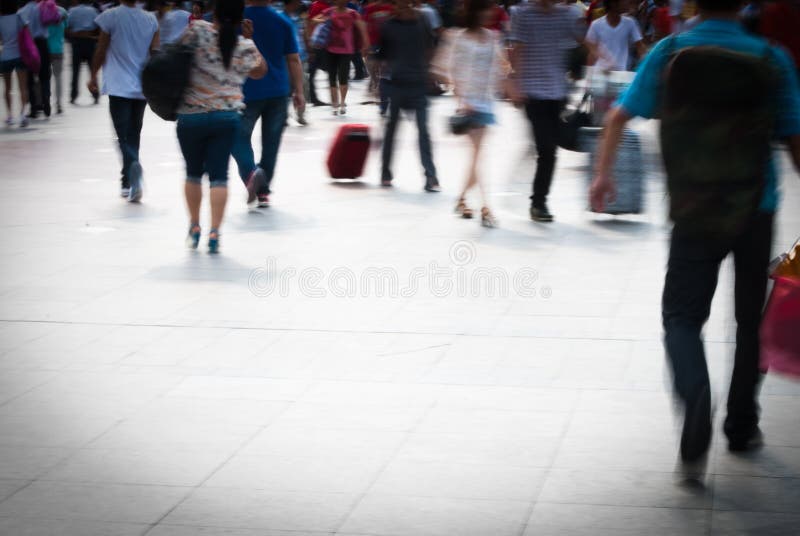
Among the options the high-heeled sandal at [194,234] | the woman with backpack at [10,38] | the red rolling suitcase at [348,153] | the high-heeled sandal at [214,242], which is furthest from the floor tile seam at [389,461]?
the woman with backpack at [10,38]

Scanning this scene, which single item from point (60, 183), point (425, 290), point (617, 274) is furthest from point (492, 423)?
point (60, 183)

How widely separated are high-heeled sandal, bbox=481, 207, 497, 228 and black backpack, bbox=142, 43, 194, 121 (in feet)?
8.11

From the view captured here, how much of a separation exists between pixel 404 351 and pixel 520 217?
Answer: 413cm

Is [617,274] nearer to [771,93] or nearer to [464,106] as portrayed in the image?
[464,106]

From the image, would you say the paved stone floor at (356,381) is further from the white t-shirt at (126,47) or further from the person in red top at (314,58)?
the person in red top at (314,58)

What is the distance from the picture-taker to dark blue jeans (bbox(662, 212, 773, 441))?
452 centimetres

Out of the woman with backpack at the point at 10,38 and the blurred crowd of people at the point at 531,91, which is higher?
the blurred crowd of people at the point at 531,91

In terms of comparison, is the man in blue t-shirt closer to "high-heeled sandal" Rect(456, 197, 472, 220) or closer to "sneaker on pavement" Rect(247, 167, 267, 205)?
"sneaker on pavement" Rect(247, 167, 267, 205)

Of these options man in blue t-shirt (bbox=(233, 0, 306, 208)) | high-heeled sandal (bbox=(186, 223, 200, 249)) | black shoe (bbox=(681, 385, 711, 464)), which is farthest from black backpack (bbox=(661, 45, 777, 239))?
man in blue t-shirt (bbox=(233, 0, 306, 208))

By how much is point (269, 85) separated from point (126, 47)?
1.40m

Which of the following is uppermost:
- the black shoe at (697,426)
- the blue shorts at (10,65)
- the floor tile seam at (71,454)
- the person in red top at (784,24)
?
the person in red top at (784,24)

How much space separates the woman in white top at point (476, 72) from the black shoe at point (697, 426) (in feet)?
19.0

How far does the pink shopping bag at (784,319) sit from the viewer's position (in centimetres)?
477

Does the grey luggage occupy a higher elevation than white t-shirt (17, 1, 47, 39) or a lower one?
higher
